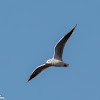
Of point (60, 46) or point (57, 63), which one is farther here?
point (57, 63)

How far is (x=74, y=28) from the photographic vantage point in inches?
1025

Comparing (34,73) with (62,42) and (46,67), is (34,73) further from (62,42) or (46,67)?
(62,42)

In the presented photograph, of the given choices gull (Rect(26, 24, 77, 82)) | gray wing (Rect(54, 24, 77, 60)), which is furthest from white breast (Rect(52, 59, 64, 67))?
gray wing (Rect(54, 24, 77, 60))

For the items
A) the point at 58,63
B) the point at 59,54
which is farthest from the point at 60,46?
the point at 58,63

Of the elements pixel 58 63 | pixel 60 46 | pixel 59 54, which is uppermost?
pixel 60 46

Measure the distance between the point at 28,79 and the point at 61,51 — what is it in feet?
16.4

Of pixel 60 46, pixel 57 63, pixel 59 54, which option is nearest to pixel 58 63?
pixel 57 63

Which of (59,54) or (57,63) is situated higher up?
(59,54)

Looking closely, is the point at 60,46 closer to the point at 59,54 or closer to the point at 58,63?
the point at 59,54

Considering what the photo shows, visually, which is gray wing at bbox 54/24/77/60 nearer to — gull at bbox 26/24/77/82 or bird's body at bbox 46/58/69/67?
gull at bbox 26/24/77/82

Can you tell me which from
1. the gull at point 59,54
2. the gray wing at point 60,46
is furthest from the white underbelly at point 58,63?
the gray wing at point 60,46

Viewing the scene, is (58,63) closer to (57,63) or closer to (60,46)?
(57,63)

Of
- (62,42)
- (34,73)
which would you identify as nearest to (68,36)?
(62,42)

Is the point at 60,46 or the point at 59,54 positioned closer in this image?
the point at 60,46
